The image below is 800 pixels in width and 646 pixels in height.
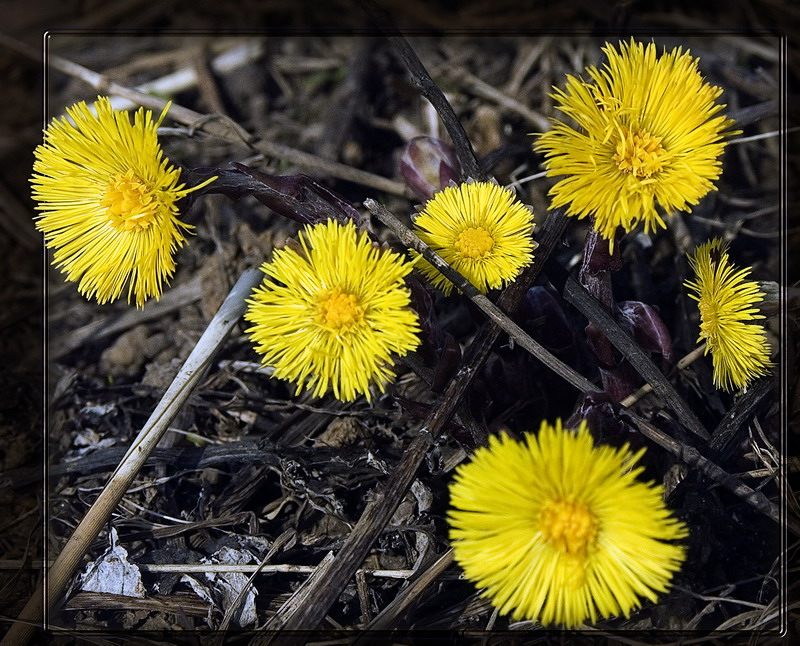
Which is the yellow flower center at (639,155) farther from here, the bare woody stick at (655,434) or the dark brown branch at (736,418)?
the dark brown branch at (736,418)

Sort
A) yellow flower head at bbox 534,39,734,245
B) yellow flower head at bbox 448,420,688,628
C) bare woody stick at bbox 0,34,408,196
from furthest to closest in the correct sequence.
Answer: bare woody stick at bbox 0,34,408,196
yellow flower head at bbox 534,39,734,245
yellow flower head at bbox 448,420,688,628

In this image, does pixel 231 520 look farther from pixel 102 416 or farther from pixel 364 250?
pixel 364 250

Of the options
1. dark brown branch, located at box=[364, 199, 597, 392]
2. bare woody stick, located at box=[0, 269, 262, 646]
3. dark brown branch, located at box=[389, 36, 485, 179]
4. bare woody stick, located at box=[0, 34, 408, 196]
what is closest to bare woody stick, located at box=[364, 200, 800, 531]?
dark brown branch, located at box=[364, 199, 597, 392]

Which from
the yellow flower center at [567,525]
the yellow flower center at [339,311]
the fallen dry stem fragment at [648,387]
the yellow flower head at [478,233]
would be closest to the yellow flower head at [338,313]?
the yellow flower center at [339,311]

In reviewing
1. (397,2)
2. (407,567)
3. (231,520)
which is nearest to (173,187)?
(231,520)

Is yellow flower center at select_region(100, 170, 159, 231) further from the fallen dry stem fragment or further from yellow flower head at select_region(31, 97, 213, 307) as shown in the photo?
the fallen dry stem fragment

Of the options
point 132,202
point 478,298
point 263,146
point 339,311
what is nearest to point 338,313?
point 339,311

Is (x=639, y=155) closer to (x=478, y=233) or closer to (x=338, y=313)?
(x=478, y=233)
